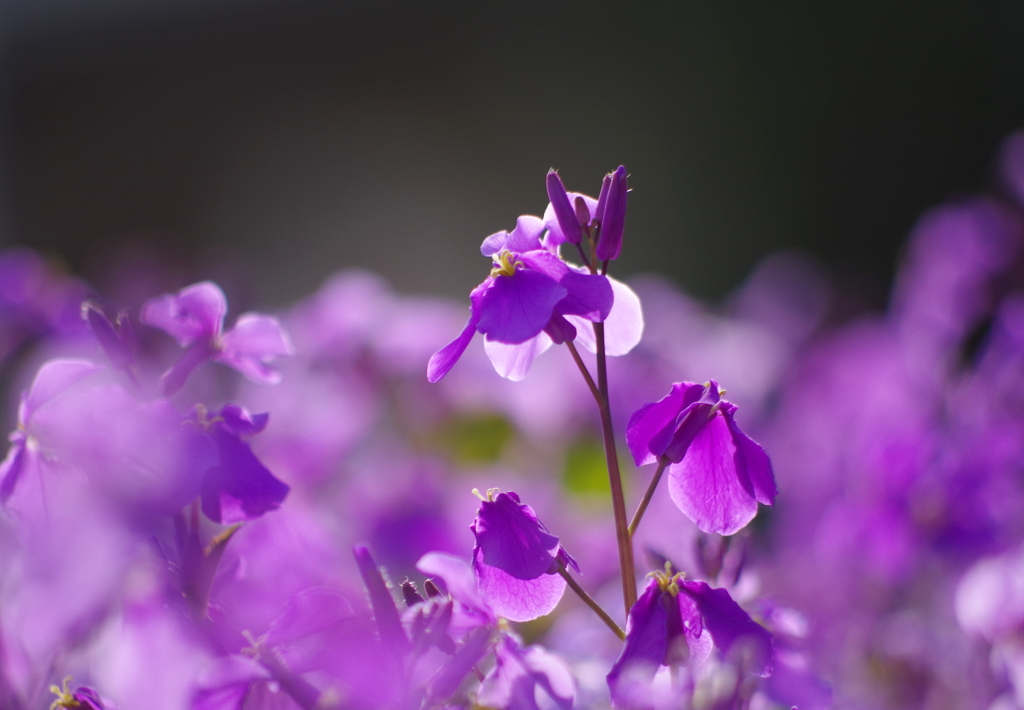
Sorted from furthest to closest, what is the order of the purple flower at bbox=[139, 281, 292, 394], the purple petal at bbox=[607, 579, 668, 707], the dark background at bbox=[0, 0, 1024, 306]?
1. the dark background at bbox=[0, 0, 1024, 306]
2. the purple flower at bbox=[139, 281, 292, 394]
3. the purple petal at bbox=[607, 579, 668, 707]

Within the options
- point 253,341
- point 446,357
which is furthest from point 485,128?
point 446,357

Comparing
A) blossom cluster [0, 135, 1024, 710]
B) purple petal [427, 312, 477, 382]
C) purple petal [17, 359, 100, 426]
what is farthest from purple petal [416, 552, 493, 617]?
purple petal [17, 359, 100, 426]

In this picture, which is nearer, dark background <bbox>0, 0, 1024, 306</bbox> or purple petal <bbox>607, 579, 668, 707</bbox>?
purple petal <bbox>607, 579, 668, 707</bbox>

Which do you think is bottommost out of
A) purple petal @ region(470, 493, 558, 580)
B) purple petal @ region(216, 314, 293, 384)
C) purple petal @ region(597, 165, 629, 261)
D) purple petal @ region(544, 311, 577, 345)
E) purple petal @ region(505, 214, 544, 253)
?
purple petal @ region(470, 493, 558, 580)

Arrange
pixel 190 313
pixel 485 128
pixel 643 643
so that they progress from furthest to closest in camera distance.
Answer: pixel 485 128 < pixel 190 313 < pixel 643 643

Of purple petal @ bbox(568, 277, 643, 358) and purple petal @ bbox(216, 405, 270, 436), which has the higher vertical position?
purple petal @ bbox(568, 277, 643, 358)

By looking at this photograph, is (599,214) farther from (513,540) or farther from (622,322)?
(513,540)

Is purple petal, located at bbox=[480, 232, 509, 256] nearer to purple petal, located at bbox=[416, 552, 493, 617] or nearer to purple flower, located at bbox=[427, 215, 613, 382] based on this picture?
purple flower, located at bbox=[427, 215, 613, 382]

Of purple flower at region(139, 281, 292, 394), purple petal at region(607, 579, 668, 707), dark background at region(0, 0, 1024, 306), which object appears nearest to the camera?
purple petal at region(607, 579, 668, 707)

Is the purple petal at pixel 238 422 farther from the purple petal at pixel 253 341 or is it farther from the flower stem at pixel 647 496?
the flower stem at pixel 647 496
